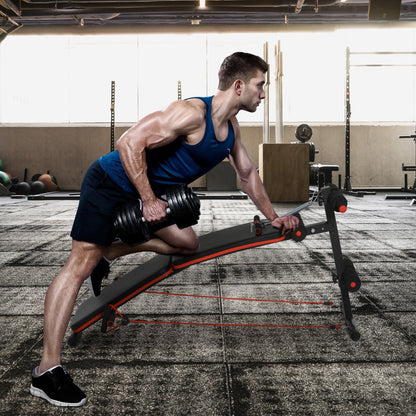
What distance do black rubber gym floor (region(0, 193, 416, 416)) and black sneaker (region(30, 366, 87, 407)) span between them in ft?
0.08

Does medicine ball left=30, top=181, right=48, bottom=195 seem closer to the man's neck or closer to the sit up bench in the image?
the sit up bench

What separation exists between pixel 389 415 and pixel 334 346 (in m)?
0.48

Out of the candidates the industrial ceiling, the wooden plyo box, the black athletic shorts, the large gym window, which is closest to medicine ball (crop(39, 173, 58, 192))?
the large gym window

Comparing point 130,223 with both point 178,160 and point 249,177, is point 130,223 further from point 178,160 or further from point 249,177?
point 249,177

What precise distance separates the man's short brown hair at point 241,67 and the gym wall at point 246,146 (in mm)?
8818

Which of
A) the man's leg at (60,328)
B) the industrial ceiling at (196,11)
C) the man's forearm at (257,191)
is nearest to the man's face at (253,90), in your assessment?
the man's forearm at (257,191)

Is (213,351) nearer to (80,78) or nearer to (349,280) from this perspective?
(349,280)

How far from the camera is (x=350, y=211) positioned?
20.2ft

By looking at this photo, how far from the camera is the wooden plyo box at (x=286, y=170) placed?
7.26 metres

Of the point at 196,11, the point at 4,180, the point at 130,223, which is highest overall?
the point at 196,11

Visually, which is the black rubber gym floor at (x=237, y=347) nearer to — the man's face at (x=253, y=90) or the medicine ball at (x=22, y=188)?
the man's face at (x=253, y=90)

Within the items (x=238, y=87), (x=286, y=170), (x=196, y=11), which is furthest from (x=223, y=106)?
(x=196, y=11)

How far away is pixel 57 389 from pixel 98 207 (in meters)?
0.56

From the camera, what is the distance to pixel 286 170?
729 cm
